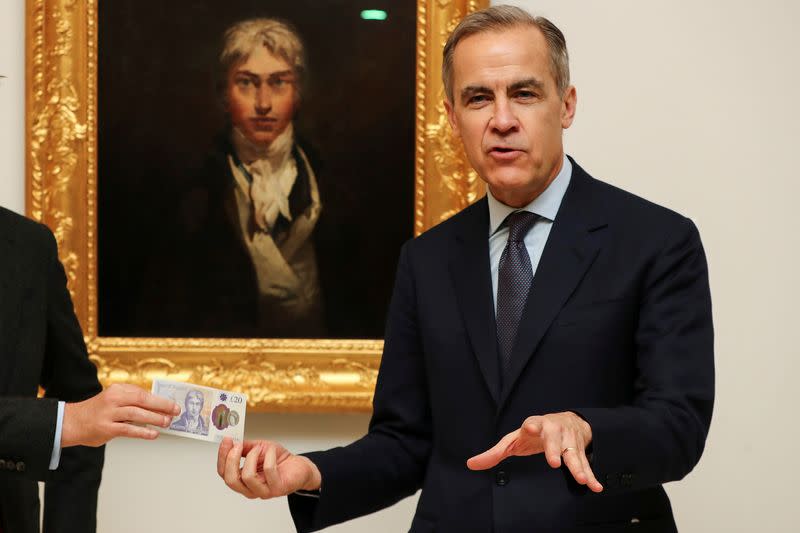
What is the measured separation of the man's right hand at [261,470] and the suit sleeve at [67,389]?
0.61 m

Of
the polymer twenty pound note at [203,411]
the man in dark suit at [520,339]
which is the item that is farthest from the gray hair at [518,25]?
the polymer twenty pound note at [203,411]

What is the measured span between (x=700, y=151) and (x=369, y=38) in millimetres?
1382

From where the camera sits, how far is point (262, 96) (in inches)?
158

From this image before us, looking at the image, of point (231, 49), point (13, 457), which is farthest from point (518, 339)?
point (231, 49)

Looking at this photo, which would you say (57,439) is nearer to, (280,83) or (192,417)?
(192,417)

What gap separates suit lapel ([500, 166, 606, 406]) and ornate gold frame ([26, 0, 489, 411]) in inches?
55.5

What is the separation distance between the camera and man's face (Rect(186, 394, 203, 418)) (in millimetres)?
2646

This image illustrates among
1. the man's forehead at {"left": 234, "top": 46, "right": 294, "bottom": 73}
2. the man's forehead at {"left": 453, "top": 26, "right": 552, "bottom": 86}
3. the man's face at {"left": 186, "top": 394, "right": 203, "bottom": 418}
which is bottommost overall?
the man's face at {"left": 186, "top": 394, "right": 203, "bottom": 418}

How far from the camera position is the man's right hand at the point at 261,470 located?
252 cm

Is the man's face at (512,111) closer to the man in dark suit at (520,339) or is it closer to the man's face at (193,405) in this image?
the man in dark suit at (520,339)

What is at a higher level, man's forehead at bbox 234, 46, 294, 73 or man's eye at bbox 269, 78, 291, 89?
man's forehead at bbox 234, 46, 294, 73

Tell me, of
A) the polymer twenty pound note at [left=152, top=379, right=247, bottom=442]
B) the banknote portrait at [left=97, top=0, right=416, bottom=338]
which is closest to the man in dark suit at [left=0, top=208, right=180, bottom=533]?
the polymer twenty pound note at [left=152, top=379, right=247, bottom=442]

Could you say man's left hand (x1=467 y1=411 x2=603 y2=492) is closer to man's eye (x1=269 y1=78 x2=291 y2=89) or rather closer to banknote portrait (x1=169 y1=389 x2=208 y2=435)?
banknote portrait (x1=169 y1=389 x2=208 y2=435)

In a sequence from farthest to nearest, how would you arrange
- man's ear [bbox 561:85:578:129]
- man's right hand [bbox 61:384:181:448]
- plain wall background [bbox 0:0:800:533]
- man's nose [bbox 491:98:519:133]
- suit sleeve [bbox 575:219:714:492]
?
plain wall background [bbox 0:0:800:533] → man's ear [bbox 561:85:578:129] → man's nose [bbox 491:98:519:133] → man's right hand [bbox 61:384:181:448] → suit sleeve [bbox 575:219:714:492]
